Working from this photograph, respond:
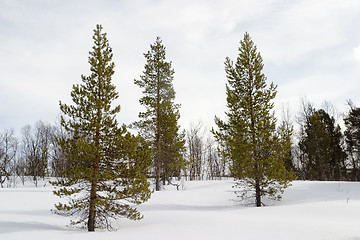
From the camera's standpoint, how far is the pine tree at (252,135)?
13.0 metres

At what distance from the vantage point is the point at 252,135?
44.3 feet

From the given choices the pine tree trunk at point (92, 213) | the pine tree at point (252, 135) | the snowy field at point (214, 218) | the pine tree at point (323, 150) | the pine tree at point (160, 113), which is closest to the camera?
the snowy field at point (214, 218)

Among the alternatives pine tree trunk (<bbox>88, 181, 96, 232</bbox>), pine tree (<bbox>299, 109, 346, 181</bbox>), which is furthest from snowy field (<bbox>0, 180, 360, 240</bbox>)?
pine tree (<bbox>299, 109, 346, 181</bbox>)

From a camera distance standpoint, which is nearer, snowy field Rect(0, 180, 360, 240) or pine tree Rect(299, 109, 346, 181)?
snowy field Rect(0, 180, 360, 240)

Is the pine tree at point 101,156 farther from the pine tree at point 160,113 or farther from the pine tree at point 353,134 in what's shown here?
the pine tree at point 353,134

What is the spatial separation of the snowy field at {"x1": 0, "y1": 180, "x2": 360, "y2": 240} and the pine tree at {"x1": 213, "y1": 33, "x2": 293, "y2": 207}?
1692mm

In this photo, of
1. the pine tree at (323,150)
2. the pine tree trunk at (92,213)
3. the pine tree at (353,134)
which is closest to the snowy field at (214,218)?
the pine tree trunk at (92,213)

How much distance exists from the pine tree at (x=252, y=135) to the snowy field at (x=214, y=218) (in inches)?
66.6

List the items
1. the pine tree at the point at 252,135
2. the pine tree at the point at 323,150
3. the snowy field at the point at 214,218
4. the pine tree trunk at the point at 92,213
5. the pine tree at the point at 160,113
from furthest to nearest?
the pine tree at the point at 323,150 < the pine tree at the point at 160,113 < the pine tree at the point at 252,135 < the pine tree trunk at the point at 92,213 < the snowy field at the point at 214,218

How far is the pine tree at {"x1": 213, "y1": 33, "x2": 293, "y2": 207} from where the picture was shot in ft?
42.6

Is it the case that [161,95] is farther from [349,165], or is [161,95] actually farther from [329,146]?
[349,165]

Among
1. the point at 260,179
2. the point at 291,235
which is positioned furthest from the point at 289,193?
the point at 291,235

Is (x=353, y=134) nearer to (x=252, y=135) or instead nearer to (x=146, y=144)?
(x=252, y=135)

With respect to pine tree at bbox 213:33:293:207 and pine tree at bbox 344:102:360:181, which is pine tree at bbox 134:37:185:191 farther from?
pine tree at bbox 344:102:360:181
